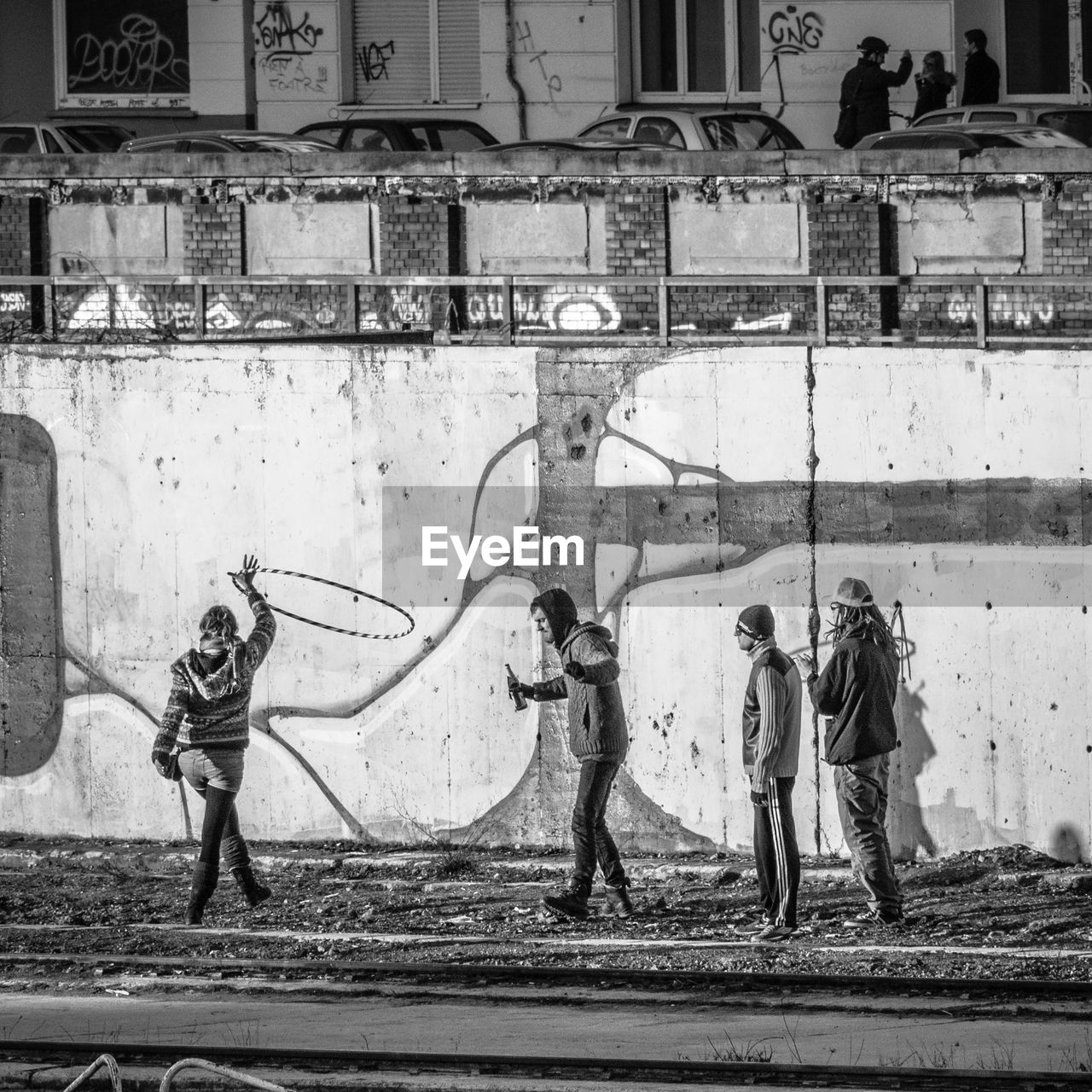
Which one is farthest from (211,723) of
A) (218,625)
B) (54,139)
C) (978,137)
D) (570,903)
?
(54,139)

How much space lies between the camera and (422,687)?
37.5ft

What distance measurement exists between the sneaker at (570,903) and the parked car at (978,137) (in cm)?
1003

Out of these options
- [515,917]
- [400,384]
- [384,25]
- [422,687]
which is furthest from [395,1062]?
A: [384,25]

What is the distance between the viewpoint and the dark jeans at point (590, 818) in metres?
9.27

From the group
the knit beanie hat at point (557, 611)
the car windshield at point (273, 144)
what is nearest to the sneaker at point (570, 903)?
the knit beanie hat at point (557, 611)

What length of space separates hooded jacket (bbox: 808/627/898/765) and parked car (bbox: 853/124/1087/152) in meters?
9.24

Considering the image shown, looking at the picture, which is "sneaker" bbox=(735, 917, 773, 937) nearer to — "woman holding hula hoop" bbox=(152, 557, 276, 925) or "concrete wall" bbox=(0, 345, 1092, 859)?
"concrete wall" bbox=(0, 345, 1092, 859)

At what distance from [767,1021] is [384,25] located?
63.0 feet

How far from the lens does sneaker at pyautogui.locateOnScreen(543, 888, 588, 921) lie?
9.37m

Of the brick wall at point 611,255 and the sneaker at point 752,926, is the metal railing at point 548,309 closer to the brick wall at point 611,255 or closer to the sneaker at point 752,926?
the brick wall at point 611,255

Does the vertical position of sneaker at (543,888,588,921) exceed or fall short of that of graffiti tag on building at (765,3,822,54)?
it falls short

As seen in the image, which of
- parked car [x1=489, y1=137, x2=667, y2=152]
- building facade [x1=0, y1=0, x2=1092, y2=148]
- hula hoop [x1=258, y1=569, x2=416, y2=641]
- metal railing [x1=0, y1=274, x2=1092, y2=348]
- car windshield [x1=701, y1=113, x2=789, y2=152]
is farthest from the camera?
building facade [x1=0, y1=0, x2=1092, y2=148]

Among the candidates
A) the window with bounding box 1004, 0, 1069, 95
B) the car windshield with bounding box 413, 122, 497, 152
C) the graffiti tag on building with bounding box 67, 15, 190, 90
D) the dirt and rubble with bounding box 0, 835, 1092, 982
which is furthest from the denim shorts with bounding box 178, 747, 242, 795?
the window with bounding box 1004, 0, 1069, 95

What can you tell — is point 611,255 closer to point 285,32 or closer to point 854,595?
point 854,595
